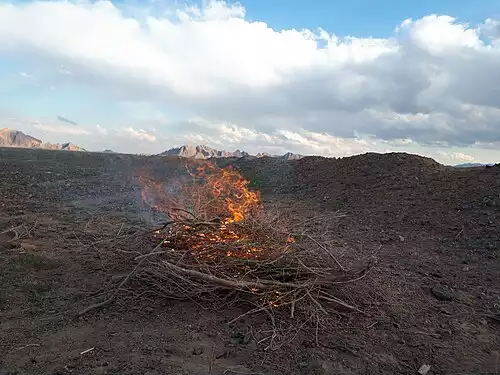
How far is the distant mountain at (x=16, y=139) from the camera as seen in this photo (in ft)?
142

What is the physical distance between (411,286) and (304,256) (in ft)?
5.70

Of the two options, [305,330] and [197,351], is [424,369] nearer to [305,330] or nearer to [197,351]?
[305,330]

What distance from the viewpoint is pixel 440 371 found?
339cm

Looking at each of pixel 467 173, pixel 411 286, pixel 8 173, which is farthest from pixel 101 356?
pixel 8 173

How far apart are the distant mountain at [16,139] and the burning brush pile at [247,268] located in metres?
45.8

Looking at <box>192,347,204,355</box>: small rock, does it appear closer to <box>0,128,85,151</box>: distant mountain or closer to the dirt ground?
the dirt ground

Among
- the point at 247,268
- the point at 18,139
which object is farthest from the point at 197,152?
the point at 247,268

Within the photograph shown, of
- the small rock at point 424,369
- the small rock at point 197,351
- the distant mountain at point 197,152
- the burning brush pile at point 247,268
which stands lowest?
the small rock at point 197,351

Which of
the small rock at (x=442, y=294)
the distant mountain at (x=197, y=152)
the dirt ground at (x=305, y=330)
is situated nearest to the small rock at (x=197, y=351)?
the dirt ground at (x=305, y=330)

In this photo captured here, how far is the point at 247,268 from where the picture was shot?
14.4ft

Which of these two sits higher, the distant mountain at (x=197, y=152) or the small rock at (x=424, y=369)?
the distant mountain at (x=197, y=152)

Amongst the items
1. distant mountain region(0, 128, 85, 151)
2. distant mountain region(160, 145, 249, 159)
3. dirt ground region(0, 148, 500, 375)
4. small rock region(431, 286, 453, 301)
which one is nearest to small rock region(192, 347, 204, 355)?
dirt ground region(0, 148, 500, 375)

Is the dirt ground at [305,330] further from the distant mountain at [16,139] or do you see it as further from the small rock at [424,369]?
the distant mountain at [16,139]

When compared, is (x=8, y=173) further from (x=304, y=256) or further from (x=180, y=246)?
(x=304, y=256)
